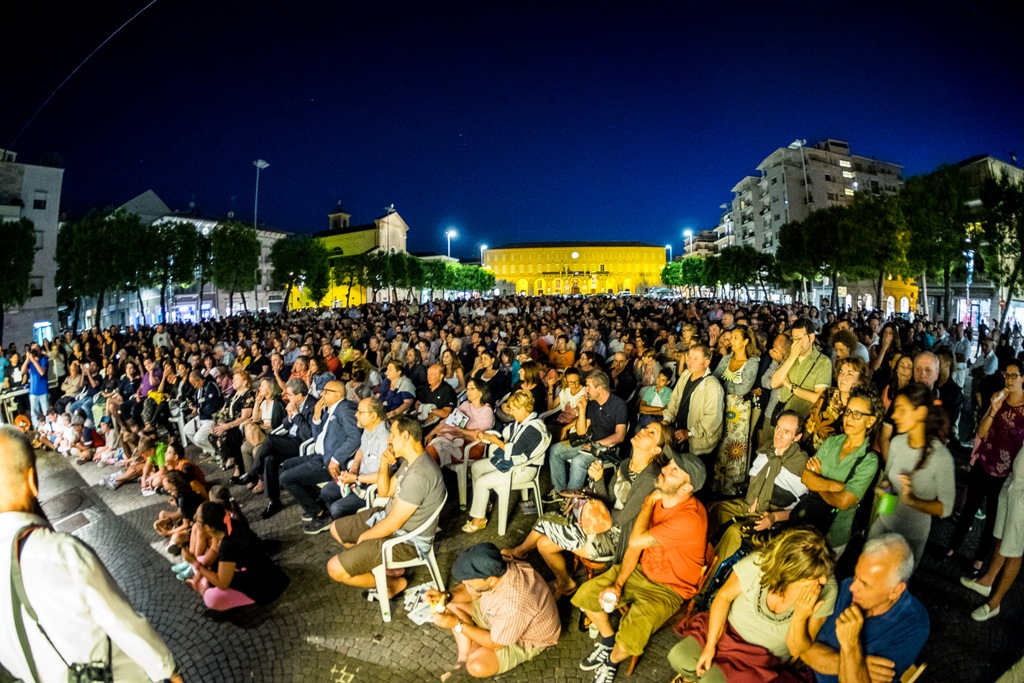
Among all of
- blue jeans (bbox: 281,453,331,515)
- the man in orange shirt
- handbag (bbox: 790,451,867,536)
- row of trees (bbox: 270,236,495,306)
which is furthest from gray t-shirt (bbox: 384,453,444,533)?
row of trees (bbox: 270,236,495,306)

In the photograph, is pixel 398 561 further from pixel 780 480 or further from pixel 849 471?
pixel 849 471

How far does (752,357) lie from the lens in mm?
5676

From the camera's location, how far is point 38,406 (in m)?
9.82

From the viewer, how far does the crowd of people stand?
8.80 ft

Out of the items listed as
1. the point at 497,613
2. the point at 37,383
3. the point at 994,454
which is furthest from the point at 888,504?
the point at 37,383

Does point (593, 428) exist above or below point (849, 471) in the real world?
below

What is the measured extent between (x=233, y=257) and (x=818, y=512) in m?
40.0

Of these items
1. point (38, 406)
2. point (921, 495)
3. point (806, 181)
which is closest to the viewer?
point (921, 495)

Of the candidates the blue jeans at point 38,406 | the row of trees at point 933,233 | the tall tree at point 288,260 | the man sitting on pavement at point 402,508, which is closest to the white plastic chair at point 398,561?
the man sitting on pavement at point 402,508

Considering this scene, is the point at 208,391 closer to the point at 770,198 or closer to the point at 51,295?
the point at 51,295

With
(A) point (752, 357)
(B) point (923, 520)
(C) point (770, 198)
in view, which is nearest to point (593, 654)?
(B) point (923, 520)

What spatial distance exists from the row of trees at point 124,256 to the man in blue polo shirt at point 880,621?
29385 mm

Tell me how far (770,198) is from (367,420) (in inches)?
2822

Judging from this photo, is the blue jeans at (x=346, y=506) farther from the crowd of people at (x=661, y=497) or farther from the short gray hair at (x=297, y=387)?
the short gray hair at (x=297, y=387)
